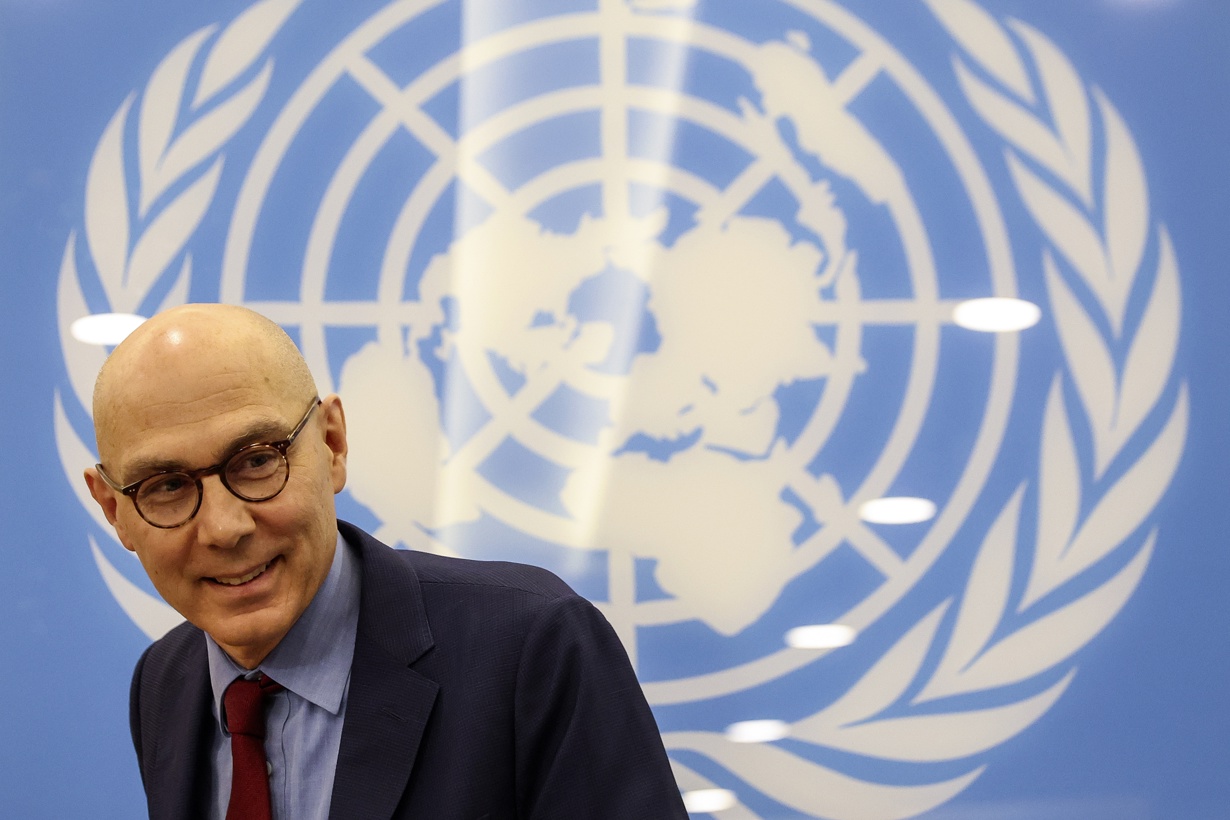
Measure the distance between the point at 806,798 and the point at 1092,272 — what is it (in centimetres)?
127

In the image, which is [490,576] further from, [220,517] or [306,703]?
[220,517]

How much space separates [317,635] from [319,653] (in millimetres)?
27

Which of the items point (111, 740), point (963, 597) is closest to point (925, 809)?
point (963, 597)

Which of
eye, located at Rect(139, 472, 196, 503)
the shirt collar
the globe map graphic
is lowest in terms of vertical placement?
the shirt collar

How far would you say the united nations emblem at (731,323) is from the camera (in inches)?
96.9

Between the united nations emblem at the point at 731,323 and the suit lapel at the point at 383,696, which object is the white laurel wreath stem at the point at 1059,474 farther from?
the suit lapel at the point at 383,696

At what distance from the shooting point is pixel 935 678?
2445 mm

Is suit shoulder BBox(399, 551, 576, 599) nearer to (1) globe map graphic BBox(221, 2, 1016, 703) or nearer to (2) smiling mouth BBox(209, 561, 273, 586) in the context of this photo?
(2) smiling mouth BBox(209, 561, 273, 586)

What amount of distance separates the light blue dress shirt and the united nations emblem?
0.76m

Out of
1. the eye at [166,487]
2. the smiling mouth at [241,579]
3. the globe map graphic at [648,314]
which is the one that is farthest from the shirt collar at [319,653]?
the globe map graphic at [648,314]

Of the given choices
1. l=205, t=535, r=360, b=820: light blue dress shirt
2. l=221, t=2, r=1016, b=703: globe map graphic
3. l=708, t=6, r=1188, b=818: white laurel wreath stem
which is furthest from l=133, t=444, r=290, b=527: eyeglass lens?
l=708, t=6, r=1188, b=818: white laurel wreath stem

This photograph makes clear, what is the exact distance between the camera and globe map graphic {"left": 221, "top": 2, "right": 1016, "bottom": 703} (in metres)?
2.49

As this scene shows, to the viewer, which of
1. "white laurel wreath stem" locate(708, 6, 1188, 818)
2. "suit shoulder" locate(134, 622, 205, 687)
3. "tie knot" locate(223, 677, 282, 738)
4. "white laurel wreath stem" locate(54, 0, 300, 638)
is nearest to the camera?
"tie knot" locate(223, 677, 282, 738)

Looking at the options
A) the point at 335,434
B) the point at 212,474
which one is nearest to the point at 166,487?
the point at 212,474
